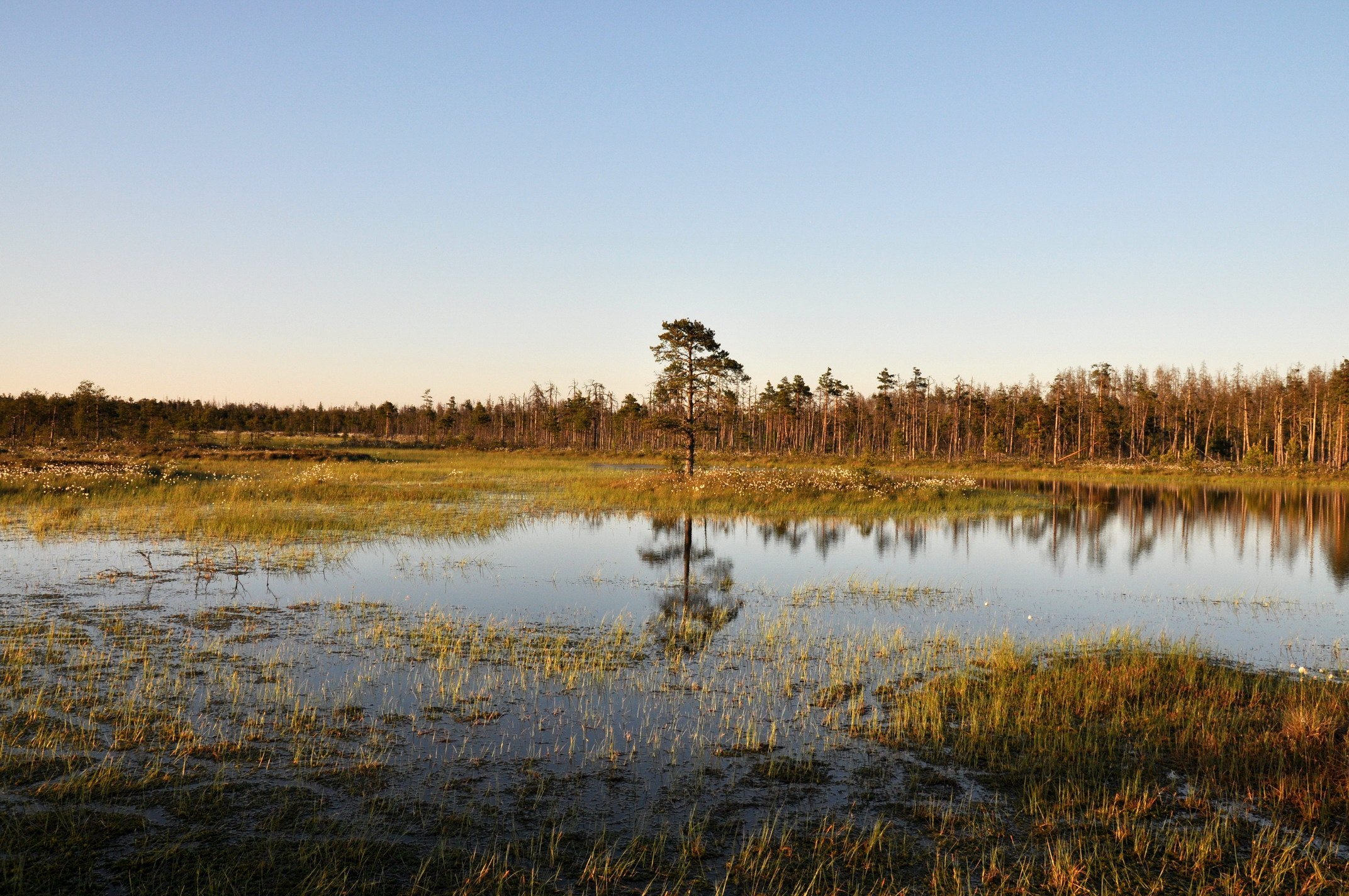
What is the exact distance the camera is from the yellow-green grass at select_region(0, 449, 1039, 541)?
25.2 m

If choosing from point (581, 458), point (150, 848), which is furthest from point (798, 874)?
point (581, 458)

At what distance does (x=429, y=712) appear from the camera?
912cm

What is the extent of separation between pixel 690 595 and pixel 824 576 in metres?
4.20

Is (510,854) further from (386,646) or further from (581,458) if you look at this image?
(581,458)

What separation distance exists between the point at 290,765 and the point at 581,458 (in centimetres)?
8234

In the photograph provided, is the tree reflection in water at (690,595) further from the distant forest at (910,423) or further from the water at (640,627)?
the distant forest at (910,423)

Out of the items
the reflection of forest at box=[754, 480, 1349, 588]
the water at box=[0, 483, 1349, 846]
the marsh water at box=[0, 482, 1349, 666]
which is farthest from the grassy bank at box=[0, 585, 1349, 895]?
the reflection of forest at box=[754, 480, 1349, 588]

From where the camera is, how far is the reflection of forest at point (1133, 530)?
83.6 ft

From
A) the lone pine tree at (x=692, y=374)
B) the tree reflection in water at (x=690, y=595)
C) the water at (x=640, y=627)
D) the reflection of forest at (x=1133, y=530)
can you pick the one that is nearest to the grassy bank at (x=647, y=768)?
the water at (x=640, y=627)

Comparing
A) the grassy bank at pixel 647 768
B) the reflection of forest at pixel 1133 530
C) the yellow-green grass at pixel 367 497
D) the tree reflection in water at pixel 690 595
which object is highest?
the yellow-green grass at pixel 367 497

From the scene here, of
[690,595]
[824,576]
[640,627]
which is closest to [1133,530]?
[824,576]

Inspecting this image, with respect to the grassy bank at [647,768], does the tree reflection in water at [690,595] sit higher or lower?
lower

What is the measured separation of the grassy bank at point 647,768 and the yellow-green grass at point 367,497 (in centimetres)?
1391

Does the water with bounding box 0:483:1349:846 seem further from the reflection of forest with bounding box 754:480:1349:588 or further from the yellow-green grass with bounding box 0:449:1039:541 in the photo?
the yellow-green grass with bounding box 0:449:1039:541
